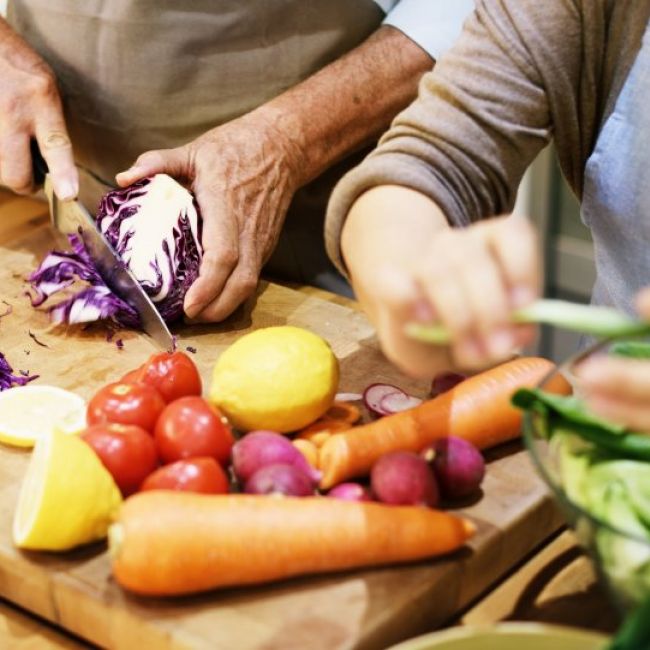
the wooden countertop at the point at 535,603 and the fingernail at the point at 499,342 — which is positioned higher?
the fingernail at the point at 499,342

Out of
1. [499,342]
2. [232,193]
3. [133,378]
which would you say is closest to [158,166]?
[232,193]

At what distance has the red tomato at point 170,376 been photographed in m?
1.44

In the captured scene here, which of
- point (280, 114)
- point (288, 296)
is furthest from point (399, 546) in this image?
point (280, 114)

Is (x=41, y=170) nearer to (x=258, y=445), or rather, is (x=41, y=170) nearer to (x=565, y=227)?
(x=258, y=445)

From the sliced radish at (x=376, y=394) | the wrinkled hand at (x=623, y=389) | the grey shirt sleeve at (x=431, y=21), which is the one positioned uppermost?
the wrinkled hand at (x=623, y=389)

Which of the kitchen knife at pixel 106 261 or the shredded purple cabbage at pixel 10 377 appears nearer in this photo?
Answer: the shredded purple cabbage at pixel 10 377

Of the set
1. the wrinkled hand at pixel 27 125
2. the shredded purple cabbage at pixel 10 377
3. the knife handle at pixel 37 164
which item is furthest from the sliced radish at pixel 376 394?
the knife handle at pixel 37 164

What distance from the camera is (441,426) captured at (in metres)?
1.37

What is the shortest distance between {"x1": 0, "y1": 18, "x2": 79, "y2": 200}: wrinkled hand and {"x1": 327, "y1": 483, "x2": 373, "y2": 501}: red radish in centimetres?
90

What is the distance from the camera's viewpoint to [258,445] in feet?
4.19

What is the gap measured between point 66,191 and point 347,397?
2.24 feet

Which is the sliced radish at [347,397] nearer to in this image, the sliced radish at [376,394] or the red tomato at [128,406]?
the sliced radish at [376,394]

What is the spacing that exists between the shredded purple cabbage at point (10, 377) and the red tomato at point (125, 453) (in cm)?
36

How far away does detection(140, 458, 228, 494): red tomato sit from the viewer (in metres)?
1.23
